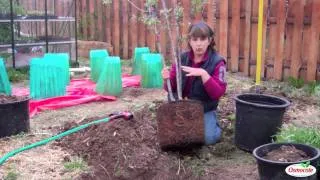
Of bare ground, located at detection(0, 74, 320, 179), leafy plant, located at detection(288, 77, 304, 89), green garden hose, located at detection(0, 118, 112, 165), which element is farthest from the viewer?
leafy plant, located at detection(288, 77, 304, 89)

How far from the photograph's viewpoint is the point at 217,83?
382 centimetres

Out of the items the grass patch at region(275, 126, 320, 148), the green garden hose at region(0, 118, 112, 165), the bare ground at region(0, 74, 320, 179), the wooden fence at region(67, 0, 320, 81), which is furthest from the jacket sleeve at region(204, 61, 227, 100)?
the wooden fence at region(67, 0, 320, 81)

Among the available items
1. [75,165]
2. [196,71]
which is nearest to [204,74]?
[196,71]

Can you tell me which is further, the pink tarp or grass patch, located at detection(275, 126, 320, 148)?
the pink tarp

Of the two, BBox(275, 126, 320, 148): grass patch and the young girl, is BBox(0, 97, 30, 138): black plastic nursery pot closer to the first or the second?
the young girl

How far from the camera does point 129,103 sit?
5645mm

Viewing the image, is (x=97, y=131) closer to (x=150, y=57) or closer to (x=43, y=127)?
(x=43, y=127)

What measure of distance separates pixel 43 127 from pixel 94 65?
8.28ft

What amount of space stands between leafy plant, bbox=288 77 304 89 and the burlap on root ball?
10.3 ft

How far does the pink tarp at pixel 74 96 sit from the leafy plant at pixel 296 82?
86.4 inches

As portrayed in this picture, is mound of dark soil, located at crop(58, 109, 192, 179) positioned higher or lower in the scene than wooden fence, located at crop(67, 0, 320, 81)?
lower

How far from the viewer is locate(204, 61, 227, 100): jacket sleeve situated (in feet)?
12.4

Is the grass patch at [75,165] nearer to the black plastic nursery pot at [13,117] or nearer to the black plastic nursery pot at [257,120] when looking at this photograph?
the black plastic nursery pot at [13,117]

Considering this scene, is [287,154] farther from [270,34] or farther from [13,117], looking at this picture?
[270,34]
